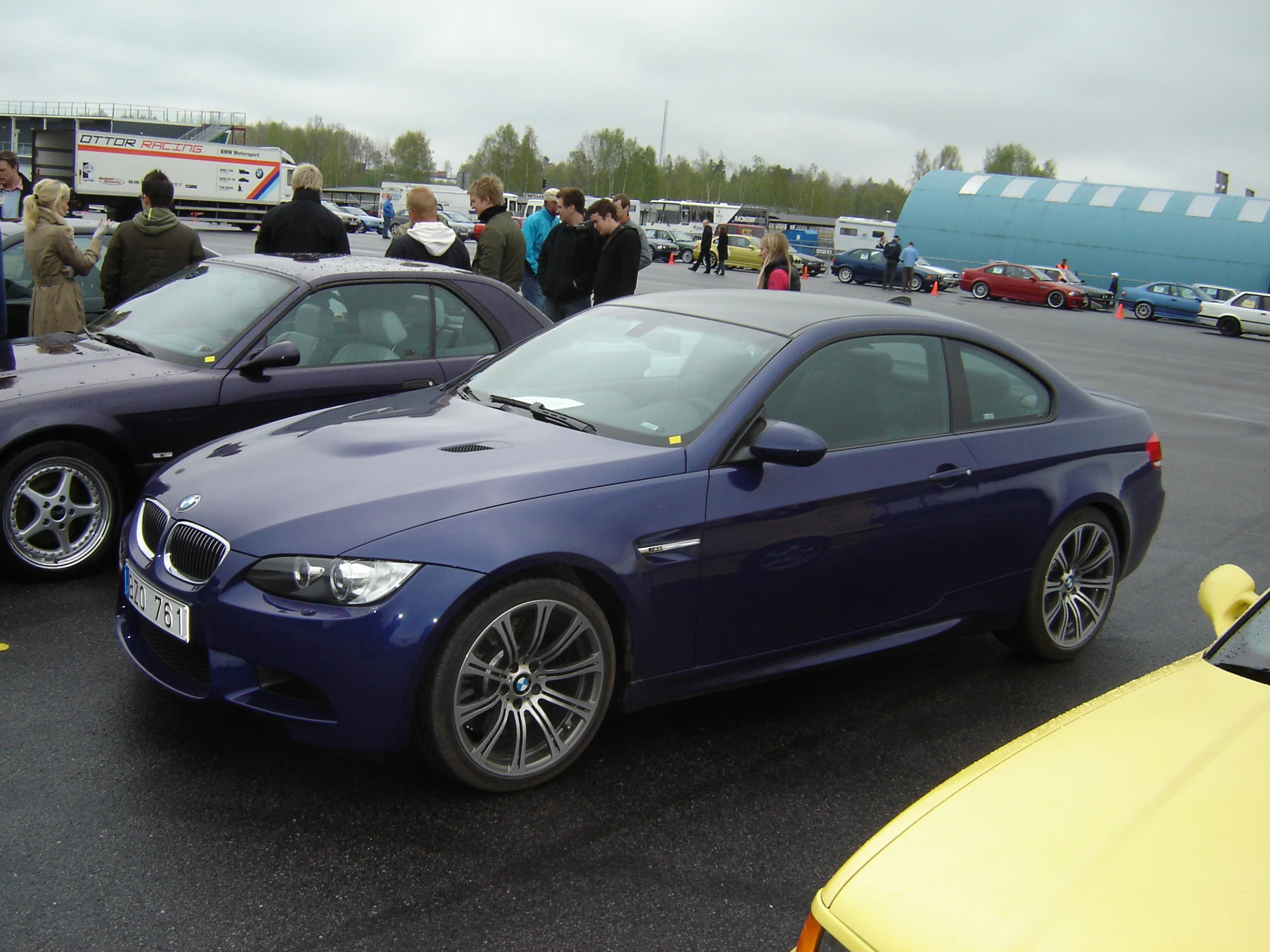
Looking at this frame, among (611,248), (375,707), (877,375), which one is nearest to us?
(375,707)

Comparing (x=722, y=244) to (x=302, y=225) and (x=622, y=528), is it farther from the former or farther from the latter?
(x=622, y=528)

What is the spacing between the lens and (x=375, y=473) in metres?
3.53

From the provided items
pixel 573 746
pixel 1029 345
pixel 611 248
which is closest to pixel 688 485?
pixel 573 746

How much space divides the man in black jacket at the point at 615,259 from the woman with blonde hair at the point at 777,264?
110 cm

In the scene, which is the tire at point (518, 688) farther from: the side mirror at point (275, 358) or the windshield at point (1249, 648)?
the side mirror at point (275, 358)

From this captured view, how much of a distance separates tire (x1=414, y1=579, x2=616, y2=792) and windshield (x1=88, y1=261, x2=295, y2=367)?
9.88 ft

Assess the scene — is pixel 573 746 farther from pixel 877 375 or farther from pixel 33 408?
pixel 33 408

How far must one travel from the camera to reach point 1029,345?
73.6 ft

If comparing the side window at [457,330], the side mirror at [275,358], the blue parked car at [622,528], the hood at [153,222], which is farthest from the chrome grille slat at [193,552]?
the hood at [153,222]

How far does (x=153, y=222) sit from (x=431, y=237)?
2.06 metres

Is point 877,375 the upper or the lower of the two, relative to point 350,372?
upper

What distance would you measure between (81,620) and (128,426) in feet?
3.24

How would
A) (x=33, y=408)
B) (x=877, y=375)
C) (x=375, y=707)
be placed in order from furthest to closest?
1. (x=33, y=408)
2. (x=877, y=375)
3. (x=375, y=707)

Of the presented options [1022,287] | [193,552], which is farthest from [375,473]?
[1022,287]
